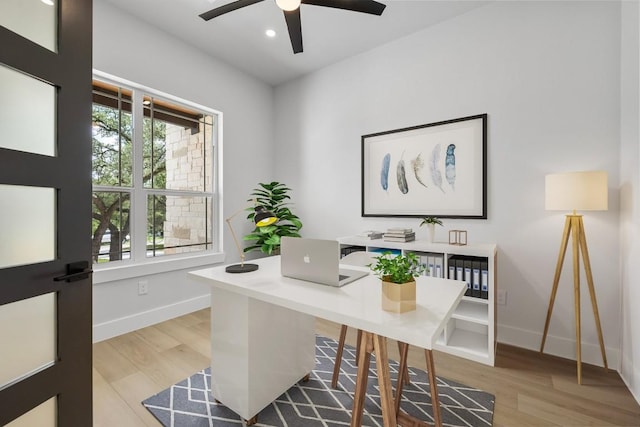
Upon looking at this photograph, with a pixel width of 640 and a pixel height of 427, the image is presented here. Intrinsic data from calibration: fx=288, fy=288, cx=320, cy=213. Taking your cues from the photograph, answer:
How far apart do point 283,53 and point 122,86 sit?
1.67 meters

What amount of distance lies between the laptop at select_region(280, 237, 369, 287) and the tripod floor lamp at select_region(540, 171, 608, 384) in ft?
4.85

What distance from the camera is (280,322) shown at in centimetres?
163

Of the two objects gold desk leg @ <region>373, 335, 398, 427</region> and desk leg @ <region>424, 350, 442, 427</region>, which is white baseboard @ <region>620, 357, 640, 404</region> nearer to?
desk leg @ <region>424, 350, 442, 427</region>

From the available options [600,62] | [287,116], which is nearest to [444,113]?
[600,62]

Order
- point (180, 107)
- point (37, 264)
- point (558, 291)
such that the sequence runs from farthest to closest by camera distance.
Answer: point (180, 107), point (558, 291), point (37, 264)

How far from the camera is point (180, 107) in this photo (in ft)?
10.4

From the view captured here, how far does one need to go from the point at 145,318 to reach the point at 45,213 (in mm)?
2087

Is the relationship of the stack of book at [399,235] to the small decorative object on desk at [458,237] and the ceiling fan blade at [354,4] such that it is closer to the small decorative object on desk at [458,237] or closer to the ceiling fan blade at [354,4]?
the small decorative object on desk at [458,237]

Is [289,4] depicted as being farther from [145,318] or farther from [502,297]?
[145,318]

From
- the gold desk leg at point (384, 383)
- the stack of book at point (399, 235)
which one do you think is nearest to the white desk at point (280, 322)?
the gold desk leg at point (384, 383)

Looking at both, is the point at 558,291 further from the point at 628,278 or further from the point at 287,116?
the point at 287,116

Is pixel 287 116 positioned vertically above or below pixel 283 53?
below

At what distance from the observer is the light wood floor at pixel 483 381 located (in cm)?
158

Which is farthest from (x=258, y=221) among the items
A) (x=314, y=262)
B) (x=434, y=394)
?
(x=434, y=394)
